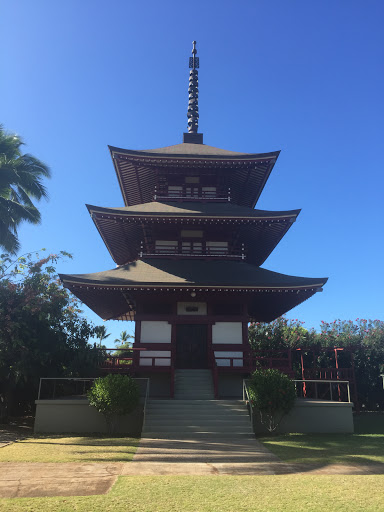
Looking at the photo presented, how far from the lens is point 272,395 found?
13.7 m

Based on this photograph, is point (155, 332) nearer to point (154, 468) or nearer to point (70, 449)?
point (70, 449)

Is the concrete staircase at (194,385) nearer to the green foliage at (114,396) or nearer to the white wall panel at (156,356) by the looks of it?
the white wall panel at (156,356)

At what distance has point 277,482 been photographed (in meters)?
7.48

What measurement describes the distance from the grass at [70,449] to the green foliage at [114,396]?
2.94 feet

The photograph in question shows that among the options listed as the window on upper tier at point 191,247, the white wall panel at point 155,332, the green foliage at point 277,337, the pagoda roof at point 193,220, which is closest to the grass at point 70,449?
the white wall panel at point 155,332

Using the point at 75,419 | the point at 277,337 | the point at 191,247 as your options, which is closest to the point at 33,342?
the point at 75,419

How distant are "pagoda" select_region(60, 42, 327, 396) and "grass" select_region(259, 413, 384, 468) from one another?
423 centimetres

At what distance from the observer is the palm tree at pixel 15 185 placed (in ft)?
67.5

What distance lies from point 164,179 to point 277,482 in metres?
17.1

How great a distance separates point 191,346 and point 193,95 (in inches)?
787

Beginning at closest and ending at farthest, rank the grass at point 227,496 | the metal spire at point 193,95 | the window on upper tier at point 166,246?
the grass at point 227,496 → the window on upper tier at point 166,246 → the metal spire at point 193,95

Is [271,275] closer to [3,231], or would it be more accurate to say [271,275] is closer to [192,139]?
[192,139]

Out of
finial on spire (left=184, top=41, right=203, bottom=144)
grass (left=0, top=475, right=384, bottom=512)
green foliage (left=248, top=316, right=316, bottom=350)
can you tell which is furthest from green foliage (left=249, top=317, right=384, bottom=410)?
grass (left=0, top=475, right=384, bottom=512)

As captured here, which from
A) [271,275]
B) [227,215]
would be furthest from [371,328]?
[227,215]
